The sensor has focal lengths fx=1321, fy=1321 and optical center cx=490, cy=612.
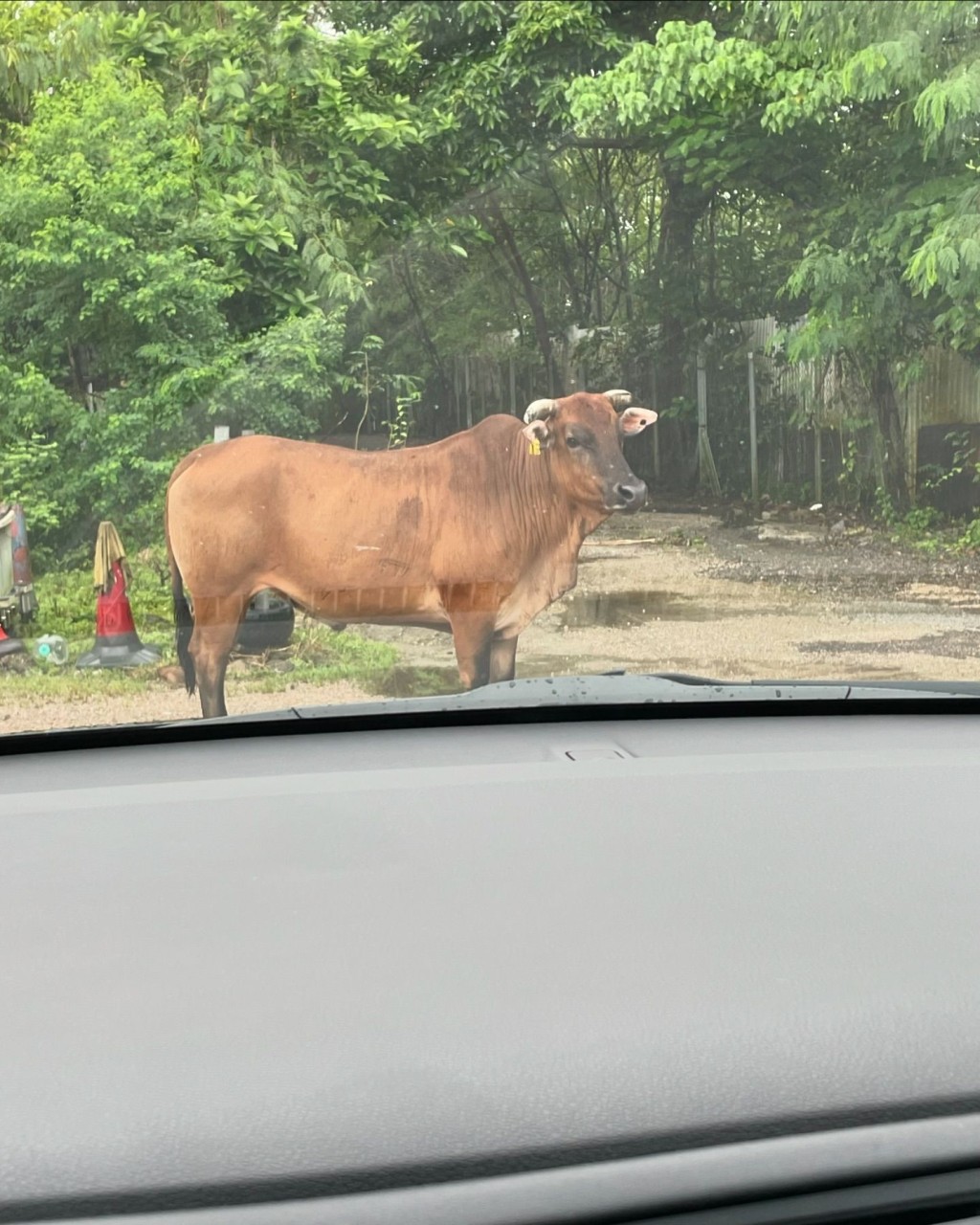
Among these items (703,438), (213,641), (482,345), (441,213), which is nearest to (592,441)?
(703,438)

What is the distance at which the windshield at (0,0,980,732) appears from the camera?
4254 millimetres

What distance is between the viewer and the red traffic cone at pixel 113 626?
4.14 metres

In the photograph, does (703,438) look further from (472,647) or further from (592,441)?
(472,647)

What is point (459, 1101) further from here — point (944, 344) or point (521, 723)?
point (944, 344)

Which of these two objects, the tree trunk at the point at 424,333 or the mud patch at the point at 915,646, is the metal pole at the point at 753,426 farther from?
the tree trunk at the point at 424,333

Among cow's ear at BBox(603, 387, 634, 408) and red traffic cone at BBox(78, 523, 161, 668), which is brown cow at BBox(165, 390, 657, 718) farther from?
red traffic cone at BBox(78, 523, 161, 668)

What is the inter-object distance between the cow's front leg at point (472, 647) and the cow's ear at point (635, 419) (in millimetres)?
847

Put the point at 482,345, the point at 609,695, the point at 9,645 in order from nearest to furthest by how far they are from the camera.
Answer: the point at 609,695 → the point at 9,645 → the point at 482,345

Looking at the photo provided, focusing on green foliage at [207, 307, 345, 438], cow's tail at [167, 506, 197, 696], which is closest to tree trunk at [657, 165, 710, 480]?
green foliage at [207, 307, 345, 438]

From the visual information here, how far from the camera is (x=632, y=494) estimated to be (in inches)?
185

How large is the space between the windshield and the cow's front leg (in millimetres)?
20

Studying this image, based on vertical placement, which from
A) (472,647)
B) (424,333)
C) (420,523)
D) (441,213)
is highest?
(441,213)

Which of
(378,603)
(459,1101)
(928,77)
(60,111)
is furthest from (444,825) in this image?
(928,77)

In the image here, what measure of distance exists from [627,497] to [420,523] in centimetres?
74
